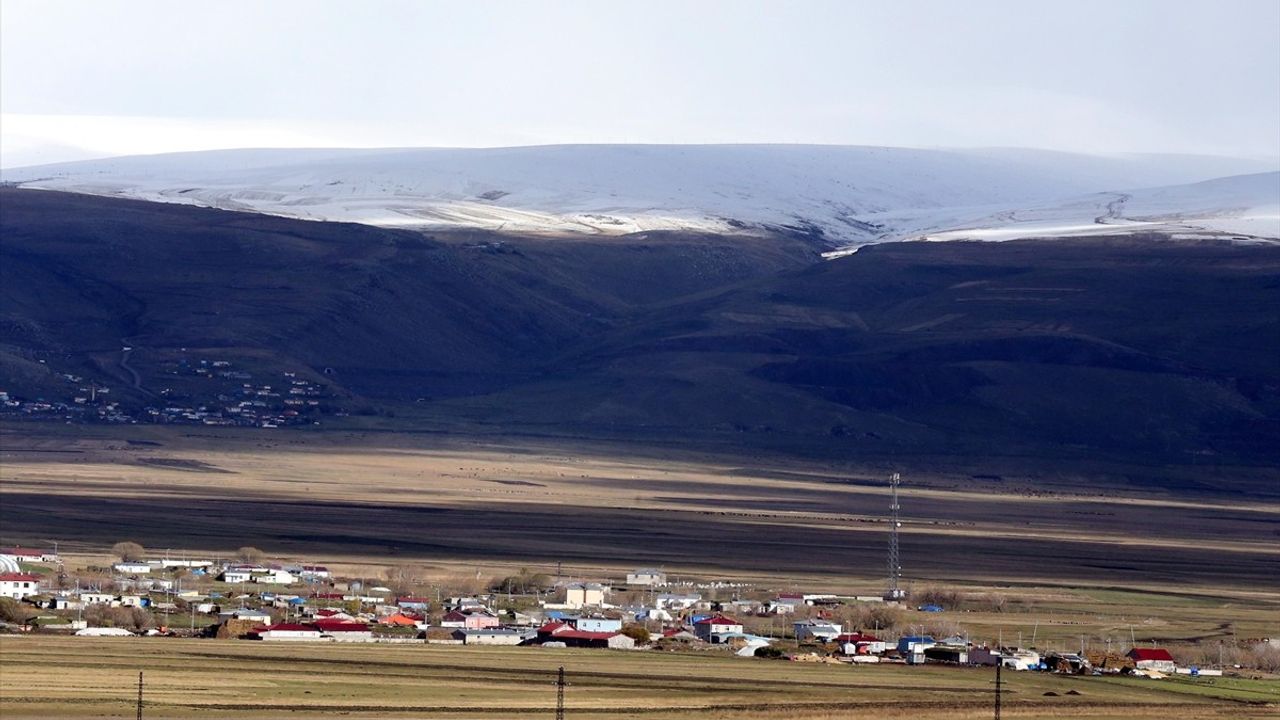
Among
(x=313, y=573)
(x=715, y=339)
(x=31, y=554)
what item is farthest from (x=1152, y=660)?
(x=715, y=339)

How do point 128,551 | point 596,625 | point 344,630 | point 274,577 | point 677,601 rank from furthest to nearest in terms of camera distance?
point 128,551 → point 274,577 → point 677,601 → point 596,625 → point 344,630

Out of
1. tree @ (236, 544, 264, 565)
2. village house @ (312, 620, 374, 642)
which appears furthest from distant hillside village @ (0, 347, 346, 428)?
village house @ (312, 620, 374, 642)

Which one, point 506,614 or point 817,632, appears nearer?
point 817,632

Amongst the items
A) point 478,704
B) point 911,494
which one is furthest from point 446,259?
point 478,704

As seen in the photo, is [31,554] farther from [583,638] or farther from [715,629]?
[715,629]

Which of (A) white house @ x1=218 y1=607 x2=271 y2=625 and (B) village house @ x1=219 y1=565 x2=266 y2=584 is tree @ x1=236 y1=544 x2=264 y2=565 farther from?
(A) white house @ x1=218 y1=607 x2=271 y2=625

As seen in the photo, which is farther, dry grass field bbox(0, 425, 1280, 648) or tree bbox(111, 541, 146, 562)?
dry grass field bbox(0, 425, 1280, 648)
